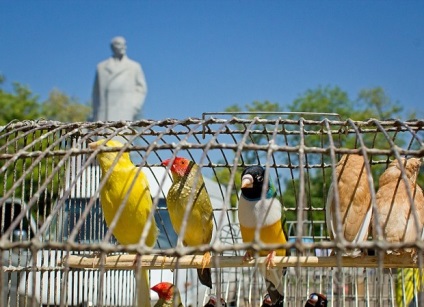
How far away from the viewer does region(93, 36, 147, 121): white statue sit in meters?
16.0

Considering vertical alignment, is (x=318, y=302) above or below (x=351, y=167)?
below

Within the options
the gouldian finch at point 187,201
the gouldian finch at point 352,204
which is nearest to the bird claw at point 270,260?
the gouldian finch at point 352,204

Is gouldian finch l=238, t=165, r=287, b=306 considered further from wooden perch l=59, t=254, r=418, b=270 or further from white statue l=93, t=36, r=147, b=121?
white statue l=93, t=36, r=147, b=121

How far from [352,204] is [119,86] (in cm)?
1316

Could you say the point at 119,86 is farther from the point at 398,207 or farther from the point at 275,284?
the point at 398,207

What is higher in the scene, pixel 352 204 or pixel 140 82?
pixel 140 82

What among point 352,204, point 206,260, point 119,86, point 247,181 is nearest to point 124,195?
point 206,260

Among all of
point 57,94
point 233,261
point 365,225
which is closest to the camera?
point 233,261

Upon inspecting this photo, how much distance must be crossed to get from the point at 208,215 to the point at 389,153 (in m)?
1.36

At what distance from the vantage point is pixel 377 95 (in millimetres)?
23391

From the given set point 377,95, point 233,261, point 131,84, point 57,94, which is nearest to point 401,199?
point 233,261

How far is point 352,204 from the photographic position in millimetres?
3479

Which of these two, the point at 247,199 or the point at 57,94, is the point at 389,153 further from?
the point at 57,94

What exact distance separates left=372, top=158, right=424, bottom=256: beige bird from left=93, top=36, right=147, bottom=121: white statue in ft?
41.9
